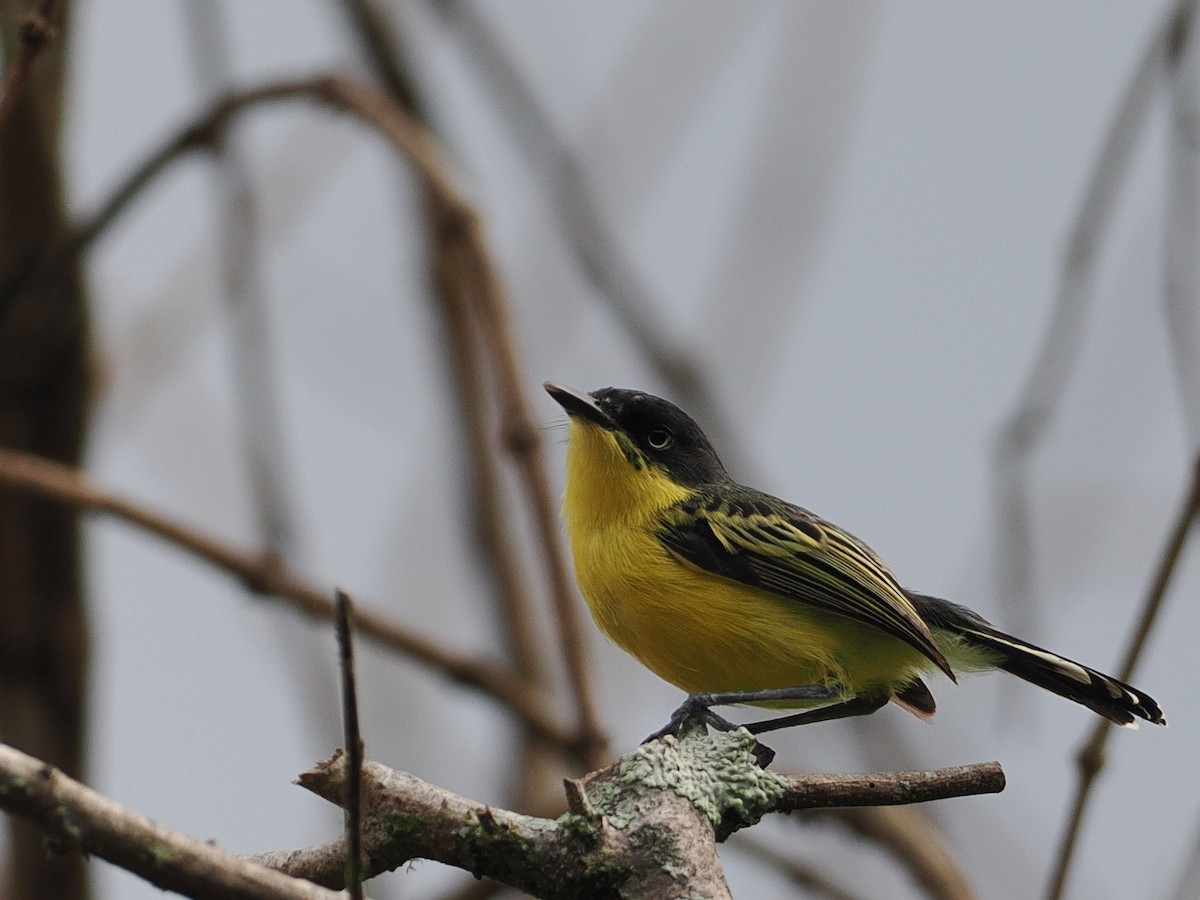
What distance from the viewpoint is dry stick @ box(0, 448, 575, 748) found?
5.84 meters

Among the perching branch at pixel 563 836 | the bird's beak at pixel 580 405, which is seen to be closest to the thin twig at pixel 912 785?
the perching branch at pixel 563 836

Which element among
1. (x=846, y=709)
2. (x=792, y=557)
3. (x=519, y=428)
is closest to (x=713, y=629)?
(x=792, y=557)

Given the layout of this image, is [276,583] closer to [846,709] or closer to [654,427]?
[654,427]

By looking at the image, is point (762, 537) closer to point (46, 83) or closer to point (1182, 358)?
point (1182, 358)

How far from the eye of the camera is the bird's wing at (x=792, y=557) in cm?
447

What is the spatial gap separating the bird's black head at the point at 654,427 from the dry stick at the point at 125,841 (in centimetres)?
316

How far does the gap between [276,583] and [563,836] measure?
3.49 metres

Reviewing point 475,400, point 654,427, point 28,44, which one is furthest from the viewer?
point 475,400

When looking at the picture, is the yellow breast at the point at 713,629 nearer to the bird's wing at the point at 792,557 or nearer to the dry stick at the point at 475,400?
the bird's wing at the point at 792,557

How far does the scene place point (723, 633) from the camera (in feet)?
14.8

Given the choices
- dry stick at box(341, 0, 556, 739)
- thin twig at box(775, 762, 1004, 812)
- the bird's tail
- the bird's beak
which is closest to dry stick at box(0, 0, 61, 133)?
the bird's beak

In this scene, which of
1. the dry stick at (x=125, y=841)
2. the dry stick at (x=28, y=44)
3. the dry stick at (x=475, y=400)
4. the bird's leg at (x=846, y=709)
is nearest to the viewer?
the dry stick at (x=125, y=841)

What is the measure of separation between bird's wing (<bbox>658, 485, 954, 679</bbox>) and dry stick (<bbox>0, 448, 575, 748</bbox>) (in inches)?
65.2

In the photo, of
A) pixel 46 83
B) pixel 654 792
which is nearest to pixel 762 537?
pixel 654 792
